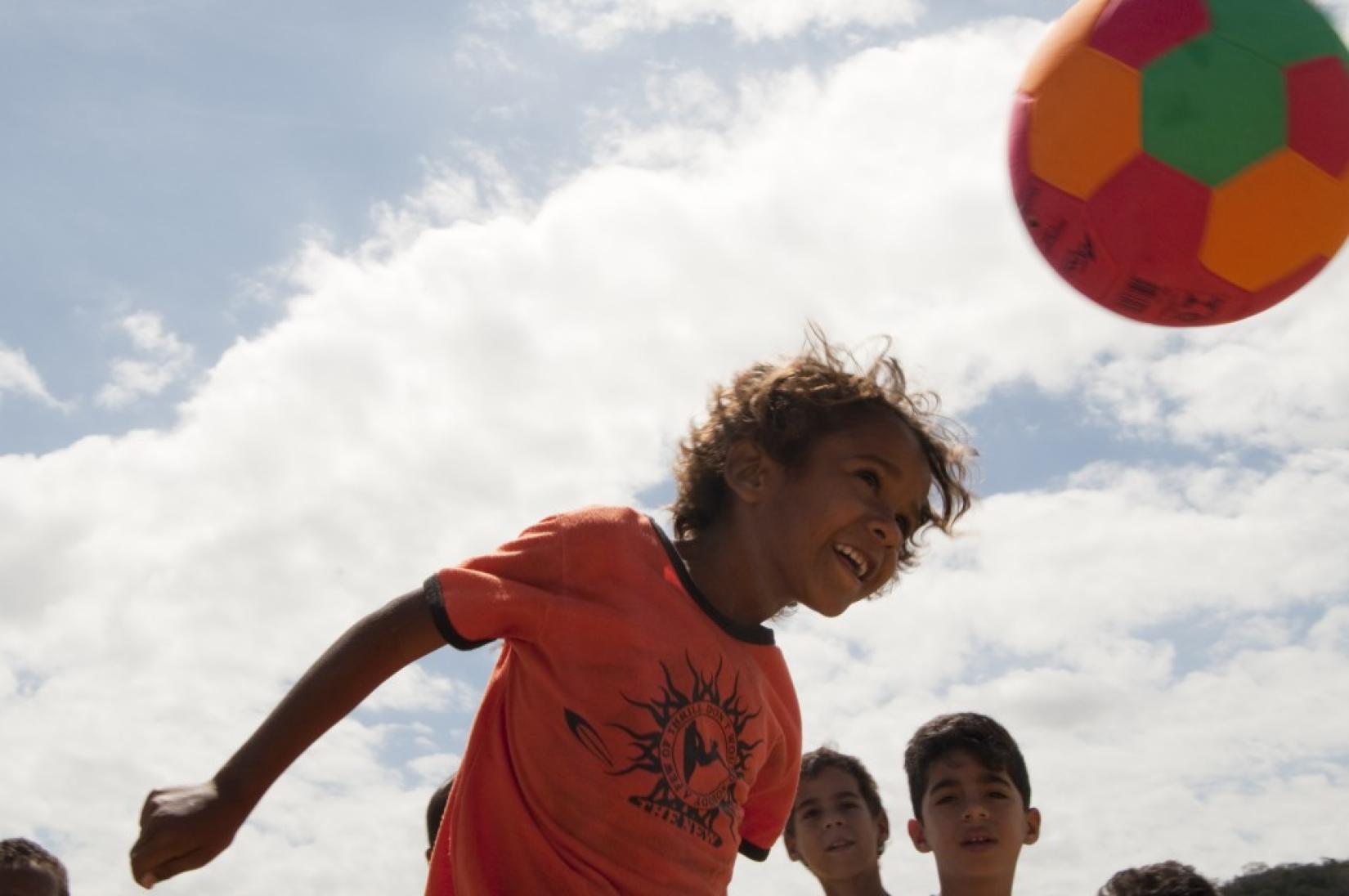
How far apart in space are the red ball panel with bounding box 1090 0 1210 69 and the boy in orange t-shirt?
1534 millimetres

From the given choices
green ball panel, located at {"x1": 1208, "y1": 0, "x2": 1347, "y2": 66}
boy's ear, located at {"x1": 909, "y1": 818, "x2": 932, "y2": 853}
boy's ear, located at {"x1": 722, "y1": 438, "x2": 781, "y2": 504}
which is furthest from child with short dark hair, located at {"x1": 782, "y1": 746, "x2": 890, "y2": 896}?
green ball panel, located at {"x1": 1208, "y1": 0, "x2": 1347, "y2": 66}

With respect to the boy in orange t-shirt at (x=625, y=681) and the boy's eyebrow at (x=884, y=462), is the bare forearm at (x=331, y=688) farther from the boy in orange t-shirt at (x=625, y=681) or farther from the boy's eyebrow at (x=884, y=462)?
the boy's eyebrow at (x=884, y=462)

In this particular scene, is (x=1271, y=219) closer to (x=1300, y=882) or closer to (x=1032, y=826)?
(x=1032, y=826)

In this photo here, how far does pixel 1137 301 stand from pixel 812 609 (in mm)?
1573

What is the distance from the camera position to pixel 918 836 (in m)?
5.96

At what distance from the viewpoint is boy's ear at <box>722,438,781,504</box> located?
4117mm

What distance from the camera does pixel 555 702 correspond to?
3445 millimetres

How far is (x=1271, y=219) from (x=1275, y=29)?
662 millimetres

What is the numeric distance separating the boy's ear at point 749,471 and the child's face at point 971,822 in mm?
2342

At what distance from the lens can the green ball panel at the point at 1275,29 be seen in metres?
4.54

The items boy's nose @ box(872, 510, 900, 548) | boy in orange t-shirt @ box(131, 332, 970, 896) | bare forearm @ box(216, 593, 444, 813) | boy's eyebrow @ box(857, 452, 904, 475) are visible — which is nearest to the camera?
bare forearm @ box(216, 593, 444, 813)

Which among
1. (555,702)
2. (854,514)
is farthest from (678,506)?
(555,702)

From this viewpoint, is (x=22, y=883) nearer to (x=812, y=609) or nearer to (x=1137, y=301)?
(x=812, y=609)

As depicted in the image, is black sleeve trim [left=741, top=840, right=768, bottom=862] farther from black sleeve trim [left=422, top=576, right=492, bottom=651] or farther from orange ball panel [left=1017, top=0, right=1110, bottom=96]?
orange ball panel [left=1017, top=0, right=1110, bottom=96]
